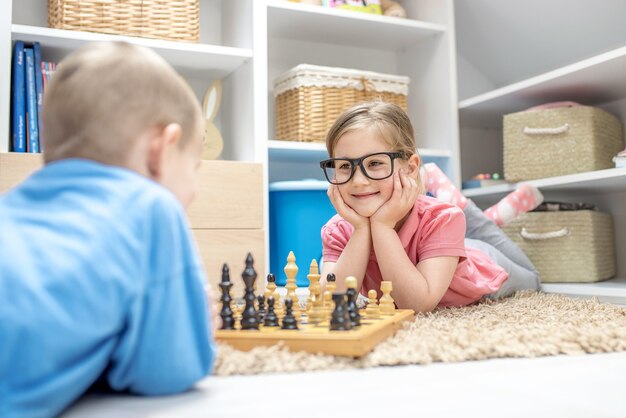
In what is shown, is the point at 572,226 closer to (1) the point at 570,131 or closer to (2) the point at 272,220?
(1) the point at 570,131

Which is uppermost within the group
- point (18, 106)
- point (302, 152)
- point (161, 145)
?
point (18, 106)

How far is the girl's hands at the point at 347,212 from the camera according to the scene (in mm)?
1309

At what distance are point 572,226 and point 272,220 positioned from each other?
0.97 m

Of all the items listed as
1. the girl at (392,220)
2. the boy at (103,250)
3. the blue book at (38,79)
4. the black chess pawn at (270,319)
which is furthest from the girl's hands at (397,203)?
the blue book at (38,79)

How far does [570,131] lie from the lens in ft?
6.67

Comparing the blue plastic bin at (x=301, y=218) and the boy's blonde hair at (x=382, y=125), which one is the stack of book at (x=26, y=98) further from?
the boy's blonde hair at (x=382, y=125)

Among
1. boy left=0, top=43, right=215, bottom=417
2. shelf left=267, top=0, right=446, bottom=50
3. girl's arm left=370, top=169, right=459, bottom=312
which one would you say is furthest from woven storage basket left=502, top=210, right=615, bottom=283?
boy left=0, top=43, right=215, bottom=417

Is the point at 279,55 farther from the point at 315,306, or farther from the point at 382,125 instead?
the point at 315,306

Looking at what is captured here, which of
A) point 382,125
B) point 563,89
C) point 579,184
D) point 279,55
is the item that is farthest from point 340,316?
point 279,55

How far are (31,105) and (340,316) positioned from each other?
1290 mm

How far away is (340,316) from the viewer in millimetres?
816

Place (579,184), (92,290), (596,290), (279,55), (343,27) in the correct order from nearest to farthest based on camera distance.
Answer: (92,290) → (596,290) → (579,184) → (343,27) → (279,55)

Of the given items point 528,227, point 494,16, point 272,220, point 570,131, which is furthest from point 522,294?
point 494,16

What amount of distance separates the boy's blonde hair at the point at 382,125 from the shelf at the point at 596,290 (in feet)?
2.50
